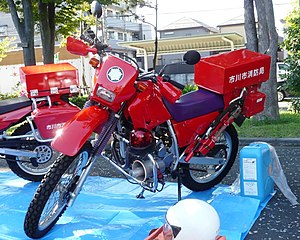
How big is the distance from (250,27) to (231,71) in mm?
5207

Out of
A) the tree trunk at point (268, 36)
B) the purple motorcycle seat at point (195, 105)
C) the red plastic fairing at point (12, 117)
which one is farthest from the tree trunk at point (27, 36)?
the purple motorcycle seat at point (195, 105)

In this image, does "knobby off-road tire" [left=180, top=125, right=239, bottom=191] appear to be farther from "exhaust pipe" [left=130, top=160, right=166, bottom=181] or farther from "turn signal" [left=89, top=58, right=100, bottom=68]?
"turn signal" [left=89, top=58, right=100, bottom=68]

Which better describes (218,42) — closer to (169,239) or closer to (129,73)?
(129,73)

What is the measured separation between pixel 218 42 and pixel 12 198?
16.9 metres

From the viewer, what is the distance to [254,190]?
3707 millimetres

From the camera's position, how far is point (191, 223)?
6.37ft

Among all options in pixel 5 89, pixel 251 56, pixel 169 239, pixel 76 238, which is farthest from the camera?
pixel 5 89

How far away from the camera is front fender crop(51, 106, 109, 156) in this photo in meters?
2.93

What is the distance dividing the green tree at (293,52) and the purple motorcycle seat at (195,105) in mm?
7427

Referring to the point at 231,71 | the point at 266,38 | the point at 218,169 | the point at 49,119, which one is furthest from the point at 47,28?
the point at 231,71

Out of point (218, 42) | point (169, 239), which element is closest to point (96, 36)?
point (169, 239)

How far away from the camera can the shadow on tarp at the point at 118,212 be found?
3.17m

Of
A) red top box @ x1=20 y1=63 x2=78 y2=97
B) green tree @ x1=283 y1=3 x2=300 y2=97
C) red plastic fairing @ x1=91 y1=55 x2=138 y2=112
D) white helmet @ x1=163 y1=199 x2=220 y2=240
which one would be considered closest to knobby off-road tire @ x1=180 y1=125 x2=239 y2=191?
red plastic fairing @ x1=91 y1=55 x2=138 y2=112

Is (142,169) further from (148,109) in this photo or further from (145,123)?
(148,109)
